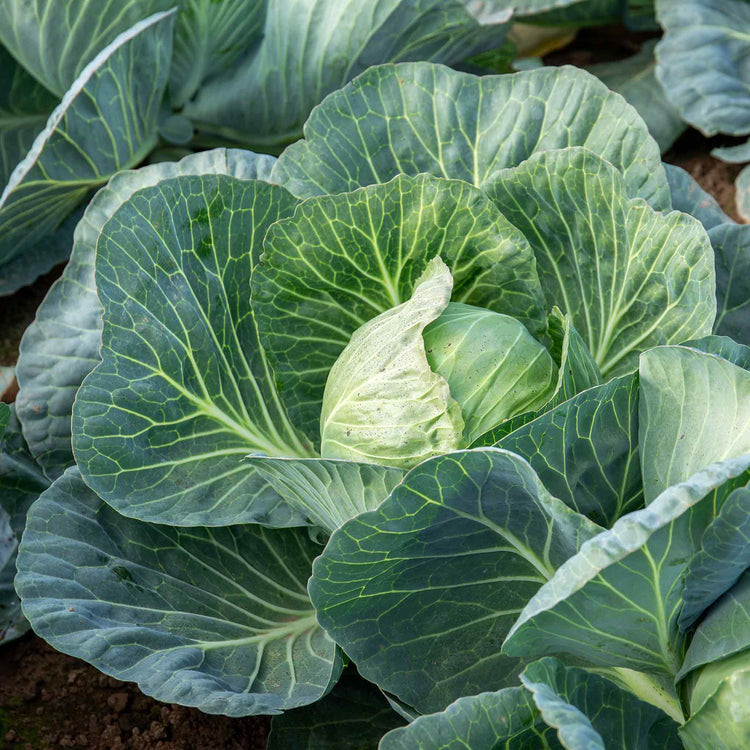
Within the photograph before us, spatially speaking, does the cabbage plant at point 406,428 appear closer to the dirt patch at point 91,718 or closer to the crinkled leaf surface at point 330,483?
the crinkled leaf surface at point 330,483

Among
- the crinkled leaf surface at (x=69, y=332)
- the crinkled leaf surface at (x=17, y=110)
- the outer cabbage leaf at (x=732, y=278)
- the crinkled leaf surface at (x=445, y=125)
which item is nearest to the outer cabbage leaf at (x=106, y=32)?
the crinkled leaf surface at (x=17, y=110)

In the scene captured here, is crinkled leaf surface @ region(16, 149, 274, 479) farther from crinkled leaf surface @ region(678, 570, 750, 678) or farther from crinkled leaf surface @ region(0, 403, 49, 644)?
crinkled leaf surface @ region(678, 570, 750, 678)

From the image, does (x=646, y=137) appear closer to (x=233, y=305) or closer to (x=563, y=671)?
(x=233, y=305)

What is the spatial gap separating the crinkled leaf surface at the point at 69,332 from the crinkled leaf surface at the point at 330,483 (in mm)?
559

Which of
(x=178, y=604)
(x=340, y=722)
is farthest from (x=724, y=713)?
(x=178, y=604)

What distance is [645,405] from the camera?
52.5 inches

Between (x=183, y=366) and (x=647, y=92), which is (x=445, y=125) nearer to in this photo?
(x=183, y=366)

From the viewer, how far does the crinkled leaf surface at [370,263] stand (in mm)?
1538

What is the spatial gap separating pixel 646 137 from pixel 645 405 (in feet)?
2.12

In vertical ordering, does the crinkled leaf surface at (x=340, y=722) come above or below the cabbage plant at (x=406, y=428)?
below

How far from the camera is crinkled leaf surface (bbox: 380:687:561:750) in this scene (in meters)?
1.14

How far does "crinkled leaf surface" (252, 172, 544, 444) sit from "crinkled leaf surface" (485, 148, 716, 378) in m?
0.13

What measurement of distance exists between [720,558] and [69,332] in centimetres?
137

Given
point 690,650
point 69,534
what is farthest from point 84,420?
point 690,650
